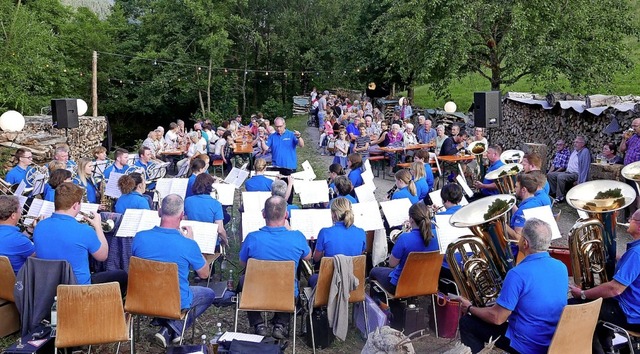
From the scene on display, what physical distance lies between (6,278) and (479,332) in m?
3.90

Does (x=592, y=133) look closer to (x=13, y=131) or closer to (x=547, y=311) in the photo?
(x=547, y=311)

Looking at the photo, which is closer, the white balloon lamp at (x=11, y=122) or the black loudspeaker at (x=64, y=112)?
the black loudspeaker at (x=64, y=112)

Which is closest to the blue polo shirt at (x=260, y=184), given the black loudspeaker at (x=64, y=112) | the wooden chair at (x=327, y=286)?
the wooden chair at (x=327, y=286)

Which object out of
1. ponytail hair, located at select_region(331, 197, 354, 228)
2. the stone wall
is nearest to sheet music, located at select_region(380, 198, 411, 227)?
ponytail hair, located at select_region(331, 197, 354, 228)

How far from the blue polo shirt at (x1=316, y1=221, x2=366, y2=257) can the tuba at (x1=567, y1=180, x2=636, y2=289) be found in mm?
1903

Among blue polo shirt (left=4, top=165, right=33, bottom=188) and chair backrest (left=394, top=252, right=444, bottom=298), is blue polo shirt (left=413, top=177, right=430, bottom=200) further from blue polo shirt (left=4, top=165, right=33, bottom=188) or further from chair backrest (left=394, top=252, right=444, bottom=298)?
blue polo shirt (left=4, top=165, right=33, bottom=188)

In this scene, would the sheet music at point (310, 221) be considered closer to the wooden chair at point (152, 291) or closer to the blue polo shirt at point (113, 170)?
the wooden chair at point (152, 291)

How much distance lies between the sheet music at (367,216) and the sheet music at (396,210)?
6.2 inches

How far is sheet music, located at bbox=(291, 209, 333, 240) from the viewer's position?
5.91 meters

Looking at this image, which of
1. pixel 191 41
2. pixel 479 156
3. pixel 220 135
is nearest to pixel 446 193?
pixel 479 156

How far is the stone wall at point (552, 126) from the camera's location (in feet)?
37.5

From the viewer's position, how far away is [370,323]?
5.17 metres

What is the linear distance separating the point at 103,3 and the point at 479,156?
39309mm

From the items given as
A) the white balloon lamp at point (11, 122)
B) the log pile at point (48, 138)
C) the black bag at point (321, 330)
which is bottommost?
the black bag at point (321, 330)
